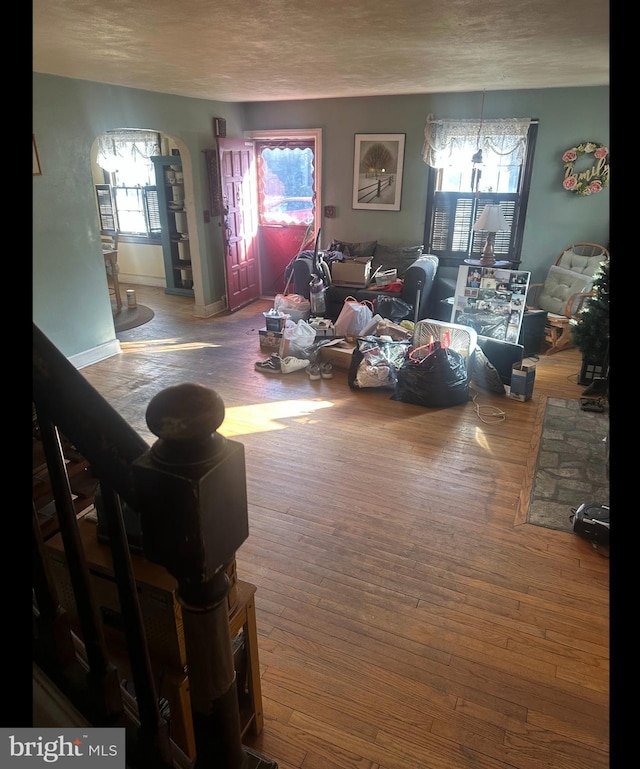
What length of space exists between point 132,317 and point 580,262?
5301 millimetres

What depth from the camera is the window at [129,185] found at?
293 inches

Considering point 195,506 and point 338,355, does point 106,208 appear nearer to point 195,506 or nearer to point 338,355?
point 338,355

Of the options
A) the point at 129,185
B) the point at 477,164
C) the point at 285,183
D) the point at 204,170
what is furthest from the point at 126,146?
the point at 477,164

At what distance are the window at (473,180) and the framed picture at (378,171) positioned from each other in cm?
38

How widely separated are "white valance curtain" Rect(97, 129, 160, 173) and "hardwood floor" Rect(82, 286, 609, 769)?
4.84 metres

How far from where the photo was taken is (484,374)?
4461 mm

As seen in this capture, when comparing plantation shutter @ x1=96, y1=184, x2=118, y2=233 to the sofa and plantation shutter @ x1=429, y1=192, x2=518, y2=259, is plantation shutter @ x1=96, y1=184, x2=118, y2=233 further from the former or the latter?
plantation shutter @ x1=429, y1=192, x2=518, y2=259

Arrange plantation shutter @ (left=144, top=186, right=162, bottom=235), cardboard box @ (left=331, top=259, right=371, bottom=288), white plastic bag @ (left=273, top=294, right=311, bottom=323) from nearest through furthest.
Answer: cardboard box @ (left=331, top=259, right=371, bottom=288), white plastic bag @ (left=273, top=294, right=311, bottom=323), plantation shutter @ (left=144, top=186, right=162, bottom=235)

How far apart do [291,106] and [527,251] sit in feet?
11.3

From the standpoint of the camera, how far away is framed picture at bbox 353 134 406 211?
622 centimetres

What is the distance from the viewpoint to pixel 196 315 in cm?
660

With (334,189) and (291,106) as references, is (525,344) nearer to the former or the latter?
(334,189)

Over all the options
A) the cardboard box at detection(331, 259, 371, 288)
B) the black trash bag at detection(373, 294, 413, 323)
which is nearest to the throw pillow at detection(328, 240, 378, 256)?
the cardboard box at detection(331, 259, 371, 288)

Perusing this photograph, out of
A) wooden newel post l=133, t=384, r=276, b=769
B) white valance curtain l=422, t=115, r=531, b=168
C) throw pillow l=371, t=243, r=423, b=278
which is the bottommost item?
throw pillow l=371, t=243, r=423, b=278
